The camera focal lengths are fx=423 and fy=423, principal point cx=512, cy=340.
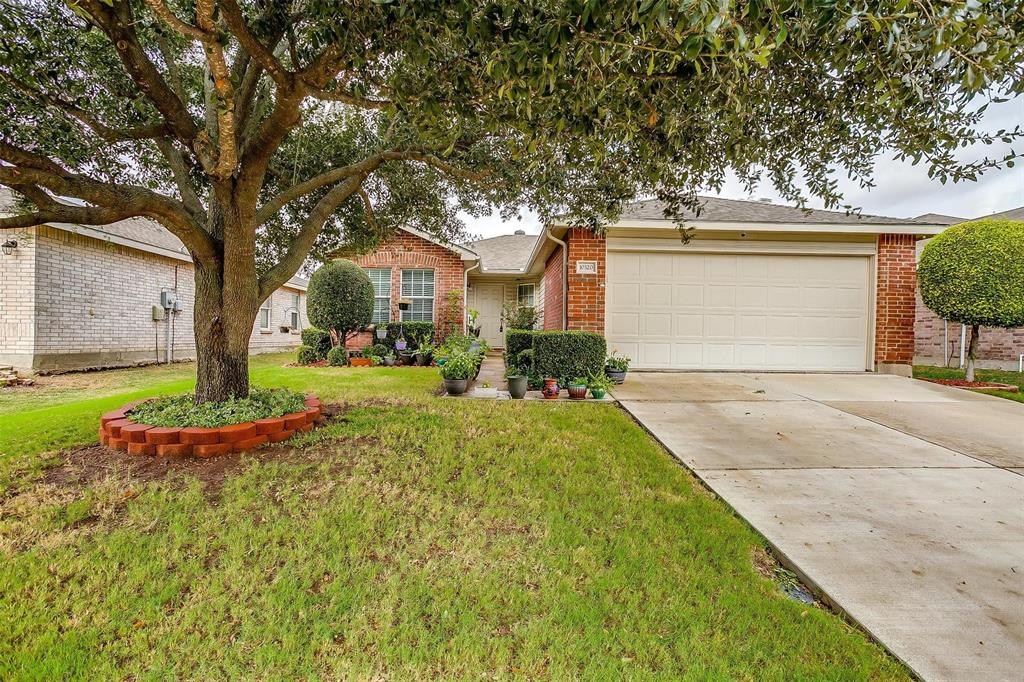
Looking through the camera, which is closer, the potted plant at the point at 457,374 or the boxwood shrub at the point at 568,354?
the potted plant at the point at 457,374

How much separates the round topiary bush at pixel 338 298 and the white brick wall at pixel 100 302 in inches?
154

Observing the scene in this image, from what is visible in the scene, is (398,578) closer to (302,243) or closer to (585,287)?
(302,243)

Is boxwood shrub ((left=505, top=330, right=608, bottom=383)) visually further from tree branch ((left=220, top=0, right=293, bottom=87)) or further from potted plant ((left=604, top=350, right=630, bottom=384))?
tree branch ((left=220, top=0, right=293, bottom=87))

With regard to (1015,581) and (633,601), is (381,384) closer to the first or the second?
(633,601)

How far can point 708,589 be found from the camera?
1.98m

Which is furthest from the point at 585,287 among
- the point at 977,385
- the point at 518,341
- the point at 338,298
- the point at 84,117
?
the point at 977,385

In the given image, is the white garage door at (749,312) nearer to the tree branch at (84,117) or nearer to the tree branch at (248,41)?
the tree branch at (248,41)

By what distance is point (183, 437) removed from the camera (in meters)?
3.27

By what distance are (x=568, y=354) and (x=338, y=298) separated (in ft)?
19.9

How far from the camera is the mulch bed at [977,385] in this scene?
681 centimetres

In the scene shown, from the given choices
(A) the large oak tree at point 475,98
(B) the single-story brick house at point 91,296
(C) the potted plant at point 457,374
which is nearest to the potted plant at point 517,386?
(C) the potted plant at point 457,374

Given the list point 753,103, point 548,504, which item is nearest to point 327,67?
point 753,103

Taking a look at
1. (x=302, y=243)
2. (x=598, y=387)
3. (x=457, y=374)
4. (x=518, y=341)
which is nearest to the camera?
(x=302, y=243)

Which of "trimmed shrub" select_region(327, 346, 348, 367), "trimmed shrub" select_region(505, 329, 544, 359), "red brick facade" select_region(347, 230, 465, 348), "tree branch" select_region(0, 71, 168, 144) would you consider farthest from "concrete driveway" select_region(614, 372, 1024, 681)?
"red brick facade" select_region(347, 230, 465, 348)
